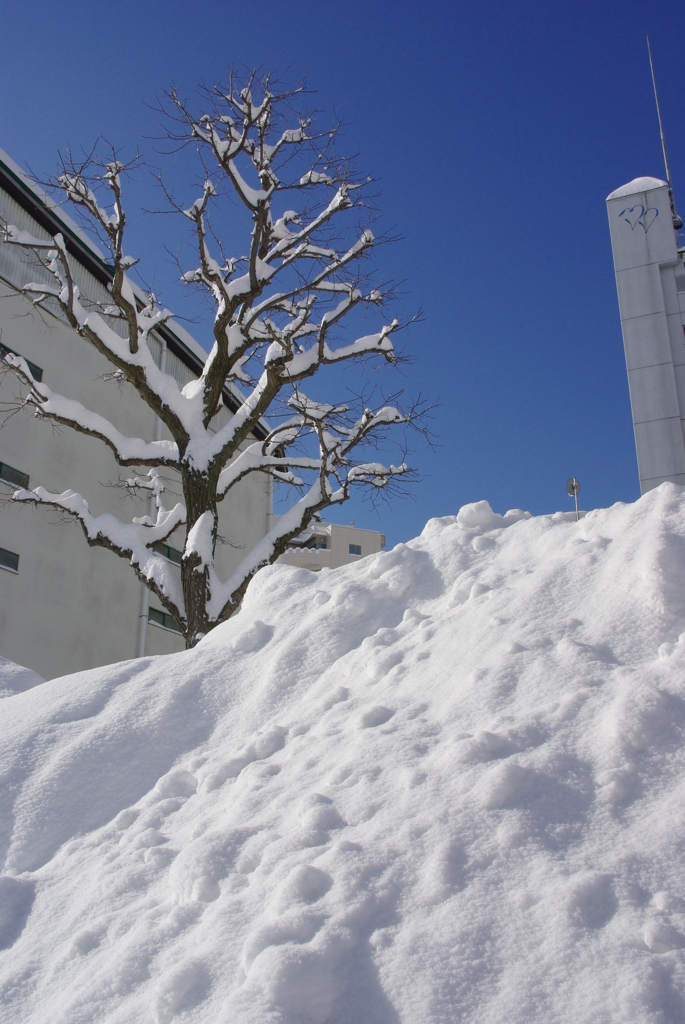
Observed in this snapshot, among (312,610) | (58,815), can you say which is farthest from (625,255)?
(58,815)

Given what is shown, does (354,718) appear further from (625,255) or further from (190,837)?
(625,255)

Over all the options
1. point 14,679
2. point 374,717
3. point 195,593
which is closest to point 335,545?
point 195,593

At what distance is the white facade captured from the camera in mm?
48406

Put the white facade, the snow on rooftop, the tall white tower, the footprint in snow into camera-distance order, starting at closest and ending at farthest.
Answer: the footprint in snow < the tall white tower < the snow on rooftop < the white facade

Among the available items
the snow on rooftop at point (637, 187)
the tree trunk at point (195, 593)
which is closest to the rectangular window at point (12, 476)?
the tree trunk at point (195, 593)

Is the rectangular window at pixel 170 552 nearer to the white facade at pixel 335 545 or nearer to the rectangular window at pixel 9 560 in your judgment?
the rectangular window at pixel 9 560

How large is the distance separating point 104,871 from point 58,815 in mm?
601

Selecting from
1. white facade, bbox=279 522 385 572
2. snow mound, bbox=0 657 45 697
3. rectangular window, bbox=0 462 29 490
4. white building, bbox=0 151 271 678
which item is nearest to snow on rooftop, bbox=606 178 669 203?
white building, bbox=0 151 271 678

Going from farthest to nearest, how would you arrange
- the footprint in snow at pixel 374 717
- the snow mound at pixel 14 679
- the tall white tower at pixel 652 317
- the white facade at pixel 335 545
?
1. the white facade at pixel 335 545
2. the tall white tower at pixel 652 317
3. the snow mound at pixel 14 679
4. the footprint in snow at pixel 374 717

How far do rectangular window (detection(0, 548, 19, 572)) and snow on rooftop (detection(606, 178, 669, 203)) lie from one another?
15.6 m

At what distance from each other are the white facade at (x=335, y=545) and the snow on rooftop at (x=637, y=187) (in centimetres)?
3231

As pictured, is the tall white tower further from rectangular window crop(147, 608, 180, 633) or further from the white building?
rectangular window crop(147, 608, 180, 633)

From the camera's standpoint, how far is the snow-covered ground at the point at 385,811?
75.1 inches

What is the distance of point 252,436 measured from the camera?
24.0 meters
